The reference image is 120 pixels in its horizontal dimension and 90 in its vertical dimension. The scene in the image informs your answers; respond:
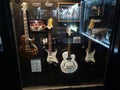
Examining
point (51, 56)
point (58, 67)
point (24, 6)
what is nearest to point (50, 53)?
point (51, 56)

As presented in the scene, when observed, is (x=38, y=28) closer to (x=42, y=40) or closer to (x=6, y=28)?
(x=42, y=40)

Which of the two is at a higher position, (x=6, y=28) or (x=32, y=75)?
(x=6, y=28)

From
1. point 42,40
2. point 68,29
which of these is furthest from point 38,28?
point 68,29

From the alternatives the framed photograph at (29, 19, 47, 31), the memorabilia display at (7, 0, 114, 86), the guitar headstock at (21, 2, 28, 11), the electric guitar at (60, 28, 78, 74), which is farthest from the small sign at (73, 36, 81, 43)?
the guitar headstock at (21, 2, 28, 11)

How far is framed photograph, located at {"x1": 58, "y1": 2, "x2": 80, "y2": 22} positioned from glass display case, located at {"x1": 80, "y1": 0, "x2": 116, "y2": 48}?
0.18 ft

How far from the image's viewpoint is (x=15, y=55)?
969 millimetres

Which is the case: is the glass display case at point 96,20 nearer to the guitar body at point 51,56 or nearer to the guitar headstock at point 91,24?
the guitar headstock at point 91,24

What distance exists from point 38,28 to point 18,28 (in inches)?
7.8

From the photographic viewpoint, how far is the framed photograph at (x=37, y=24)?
146 centimetres

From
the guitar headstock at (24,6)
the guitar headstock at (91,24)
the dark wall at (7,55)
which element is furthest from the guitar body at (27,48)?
the guitar headstock at (91,24)

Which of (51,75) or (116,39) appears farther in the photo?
(51,75)

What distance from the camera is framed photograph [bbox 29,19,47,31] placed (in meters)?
1.46

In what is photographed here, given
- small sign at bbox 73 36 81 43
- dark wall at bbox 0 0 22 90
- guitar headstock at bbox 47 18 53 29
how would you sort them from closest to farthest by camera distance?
dark wall at bbox 0 0 22 90 < guitar headstock at bbox 47 18 53 29 < small sign at bbox 73 36 81 43

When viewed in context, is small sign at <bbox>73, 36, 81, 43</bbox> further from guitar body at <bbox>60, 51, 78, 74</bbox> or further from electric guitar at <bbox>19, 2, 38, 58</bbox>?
electric guitar at <bbox>19, 2, 38, 58</bbox>
